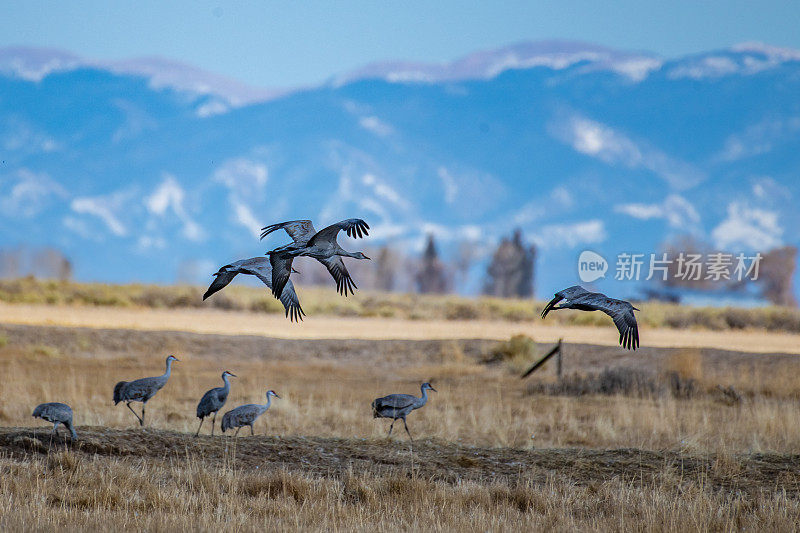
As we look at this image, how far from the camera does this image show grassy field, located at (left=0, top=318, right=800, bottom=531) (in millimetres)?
7867

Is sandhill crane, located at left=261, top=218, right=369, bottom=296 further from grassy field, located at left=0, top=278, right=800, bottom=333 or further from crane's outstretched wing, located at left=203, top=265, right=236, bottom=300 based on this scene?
grassy field, located at left=0, top=278, right=800, bottom=333

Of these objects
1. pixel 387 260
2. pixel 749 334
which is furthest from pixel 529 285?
pixel 749 334

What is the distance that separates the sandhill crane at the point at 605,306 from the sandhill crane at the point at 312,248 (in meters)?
1.61

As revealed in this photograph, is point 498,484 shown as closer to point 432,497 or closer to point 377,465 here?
point 432,497

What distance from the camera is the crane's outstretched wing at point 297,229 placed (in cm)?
753

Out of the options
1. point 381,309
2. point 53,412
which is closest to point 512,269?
point 381,309

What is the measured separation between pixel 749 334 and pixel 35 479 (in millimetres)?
34117

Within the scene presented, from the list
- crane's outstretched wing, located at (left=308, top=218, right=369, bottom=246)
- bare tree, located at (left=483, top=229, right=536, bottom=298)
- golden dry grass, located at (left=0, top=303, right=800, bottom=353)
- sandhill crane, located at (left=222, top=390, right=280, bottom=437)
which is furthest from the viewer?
bare tree, located at (left=483, top=229, right=536, bottom=298)

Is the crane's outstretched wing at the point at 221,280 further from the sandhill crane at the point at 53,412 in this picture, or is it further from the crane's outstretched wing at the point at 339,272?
the sandhill crane at the point at 53,412

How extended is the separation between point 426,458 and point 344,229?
14.5 feet

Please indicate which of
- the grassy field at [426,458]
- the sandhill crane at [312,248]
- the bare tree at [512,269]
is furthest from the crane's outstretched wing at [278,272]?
Answer: the bare tree at [512,269]

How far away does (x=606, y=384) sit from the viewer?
786 inches

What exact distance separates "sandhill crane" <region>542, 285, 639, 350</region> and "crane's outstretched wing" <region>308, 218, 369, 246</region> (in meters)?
1.55

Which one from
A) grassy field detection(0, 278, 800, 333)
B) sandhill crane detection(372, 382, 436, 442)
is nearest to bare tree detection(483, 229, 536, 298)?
grassy field detection(0, 278, 800, 333)
